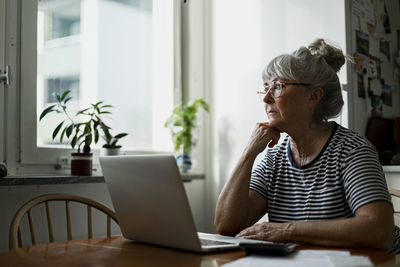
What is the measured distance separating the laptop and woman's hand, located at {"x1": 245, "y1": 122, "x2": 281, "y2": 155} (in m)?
0.46

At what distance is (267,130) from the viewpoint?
1.66m

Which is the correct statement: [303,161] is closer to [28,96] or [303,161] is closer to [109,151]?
[109,151]

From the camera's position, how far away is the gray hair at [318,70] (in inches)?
61.5

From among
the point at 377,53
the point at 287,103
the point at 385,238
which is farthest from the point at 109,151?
the point at 377,53

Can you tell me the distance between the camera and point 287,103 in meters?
1.57

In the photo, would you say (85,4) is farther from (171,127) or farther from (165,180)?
(165,180)

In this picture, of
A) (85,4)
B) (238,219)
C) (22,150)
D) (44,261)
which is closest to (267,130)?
(238,219)

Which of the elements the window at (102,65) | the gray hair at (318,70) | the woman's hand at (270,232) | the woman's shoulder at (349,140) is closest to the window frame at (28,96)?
the window at (102,65)

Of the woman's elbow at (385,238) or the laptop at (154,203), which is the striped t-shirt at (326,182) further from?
the laptop at (154,203)

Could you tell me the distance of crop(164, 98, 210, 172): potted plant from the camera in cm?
273

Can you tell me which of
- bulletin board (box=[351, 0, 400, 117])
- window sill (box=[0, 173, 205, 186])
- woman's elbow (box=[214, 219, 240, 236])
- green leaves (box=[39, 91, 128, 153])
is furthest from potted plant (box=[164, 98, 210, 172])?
woman's elbow (box=[214, 219, 240, 236])

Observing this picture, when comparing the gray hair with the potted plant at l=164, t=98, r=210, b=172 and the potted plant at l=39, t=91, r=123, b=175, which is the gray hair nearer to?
the potted plant at l=39, t=91, r=123, b=175

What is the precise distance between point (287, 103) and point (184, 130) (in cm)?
123

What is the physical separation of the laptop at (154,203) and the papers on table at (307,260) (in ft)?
0.39
